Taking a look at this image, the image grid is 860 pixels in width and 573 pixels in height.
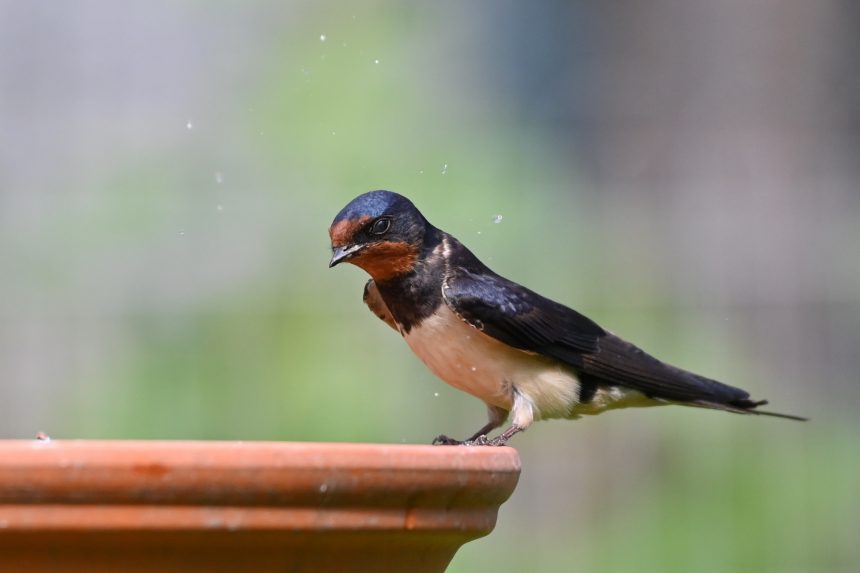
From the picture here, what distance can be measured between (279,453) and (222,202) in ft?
11.5

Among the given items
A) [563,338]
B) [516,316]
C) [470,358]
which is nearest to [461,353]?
[470,358]

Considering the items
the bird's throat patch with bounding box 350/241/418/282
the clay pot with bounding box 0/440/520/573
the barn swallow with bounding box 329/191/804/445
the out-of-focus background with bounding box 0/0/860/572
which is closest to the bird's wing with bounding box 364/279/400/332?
the barn swallow with bounding box 329/191/804/445

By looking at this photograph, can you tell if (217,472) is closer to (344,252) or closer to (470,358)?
(344,252)

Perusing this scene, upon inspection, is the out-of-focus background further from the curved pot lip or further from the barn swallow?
the curved pot lip

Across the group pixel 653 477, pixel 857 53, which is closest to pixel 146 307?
pixel 653 477

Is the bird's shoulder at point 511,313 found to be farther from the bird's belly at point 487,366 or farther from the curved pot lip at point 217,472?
the curved pot lip at point 217,472

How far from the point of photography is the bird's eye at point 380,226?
243 centimetres

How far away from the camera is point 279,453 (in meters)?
1.25

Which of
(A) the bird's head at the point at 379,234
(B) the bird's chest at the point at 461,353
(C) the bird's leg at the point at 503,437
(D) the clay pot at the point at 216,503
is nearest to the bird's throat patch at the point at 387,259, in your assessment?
(A) the bird's head at the point at 379,234

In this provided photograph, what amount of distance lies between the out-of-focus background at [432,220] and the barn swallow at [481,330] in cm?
170

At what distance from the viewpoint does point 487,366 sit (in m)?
2.51

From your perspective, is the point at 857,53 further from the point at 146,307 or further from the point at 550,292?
the point at 146,307

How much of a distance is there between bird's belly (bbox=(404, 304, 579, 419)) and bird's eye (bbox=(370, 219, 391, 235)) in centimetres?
17

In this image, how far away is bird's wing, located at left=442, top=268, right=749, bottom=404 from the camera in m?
2.47
